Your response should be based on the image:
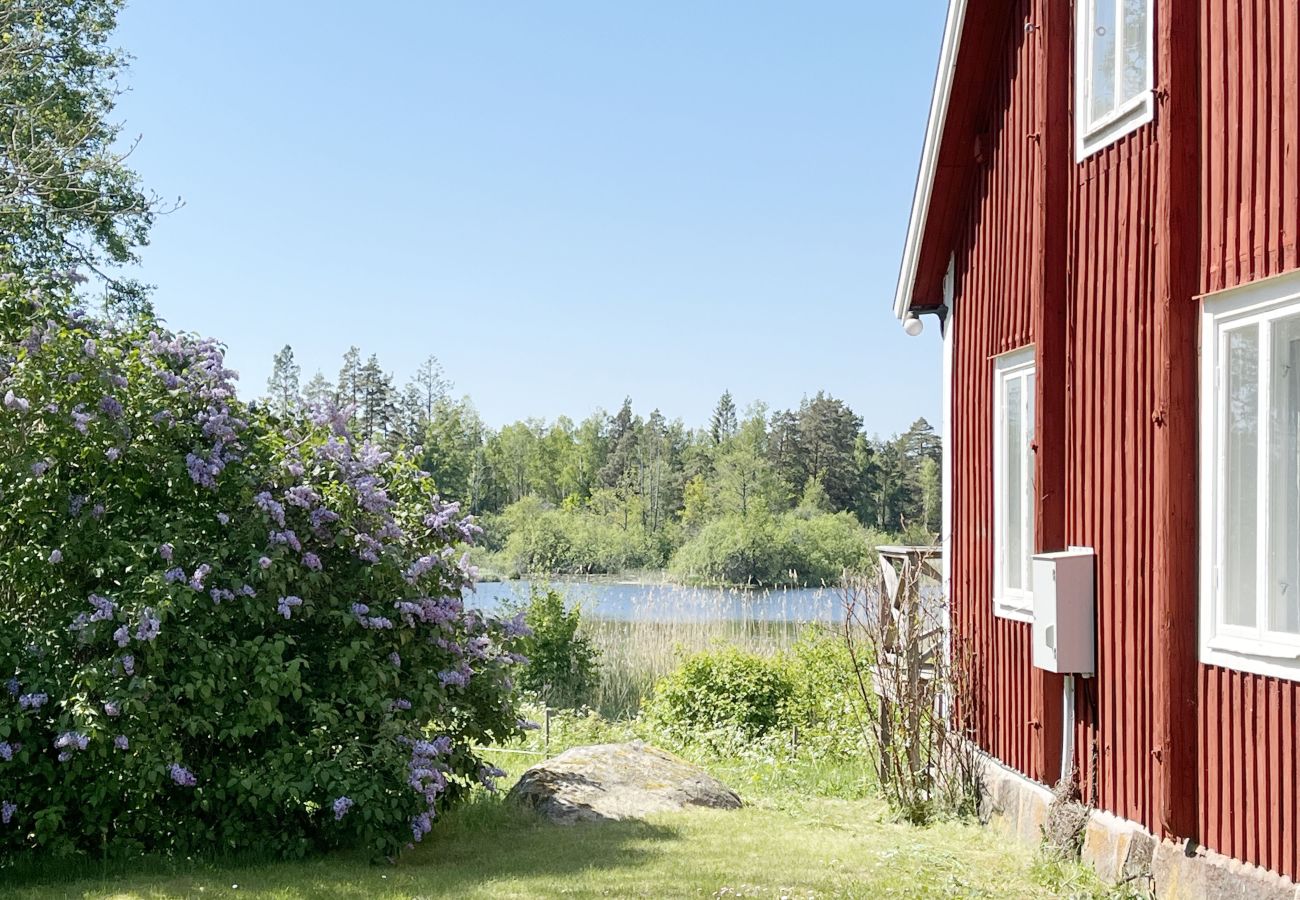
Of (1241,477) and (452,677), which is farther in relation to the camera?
(452,677)

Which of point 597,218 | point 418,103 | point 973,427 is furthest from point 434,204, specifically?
point 973,427

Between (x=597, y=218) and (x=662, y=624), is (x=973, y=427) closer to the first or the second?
(x=662, y=624)

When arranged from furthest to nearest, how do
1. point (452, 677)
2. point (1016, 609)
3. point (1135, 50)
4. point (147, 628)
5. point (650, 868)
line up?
point (452, 677), point (1016, 609), point (650, 868), point (147, 628), point (1135, 50)

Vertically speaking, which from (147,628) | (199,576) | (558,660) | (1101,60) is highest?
(1101,60)

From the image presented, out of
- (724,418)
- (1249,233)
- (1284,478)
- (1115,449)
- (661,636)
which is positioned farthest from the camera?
(724,418)

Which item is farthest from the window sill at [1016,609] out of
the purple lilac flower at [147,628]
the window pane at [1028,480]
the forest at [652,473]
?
the forest at [652,473]

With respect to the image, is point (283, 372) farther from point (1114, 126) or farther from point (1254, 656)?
point (1254, 656)

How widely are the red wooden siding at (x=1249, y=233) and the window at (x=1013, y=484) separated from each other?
7.88 ft

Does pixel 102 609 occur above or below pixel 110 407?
below

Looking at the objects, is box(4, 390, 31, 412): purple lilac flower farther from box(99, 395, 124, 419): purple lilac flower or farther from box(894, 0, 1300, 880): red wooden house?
box(894, 0, 1300, 880): red wooden house

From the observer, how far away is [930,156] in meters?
9.64

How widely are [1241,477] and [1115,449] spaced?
1.22m

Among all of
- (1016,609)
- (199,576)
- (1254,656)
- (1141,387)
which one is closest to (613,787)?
(1016,609)

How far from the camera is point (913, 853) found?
316 inches
